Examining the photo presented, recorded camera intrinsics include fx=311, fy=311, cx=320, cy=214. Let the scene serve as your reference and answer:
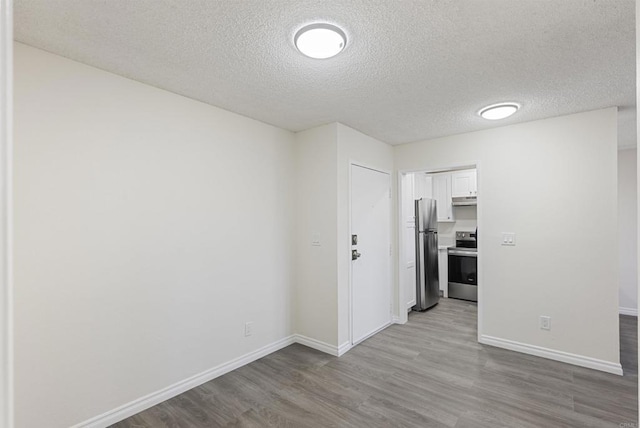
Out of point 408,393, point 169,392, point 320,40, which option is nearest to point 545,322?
point 408,393

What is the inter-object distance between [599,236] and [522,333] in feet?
3.97

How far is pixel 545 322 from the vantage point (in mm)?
3143

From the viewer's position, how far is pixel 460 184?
219 inches

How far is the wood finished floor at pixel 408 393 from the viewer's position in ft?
7.14

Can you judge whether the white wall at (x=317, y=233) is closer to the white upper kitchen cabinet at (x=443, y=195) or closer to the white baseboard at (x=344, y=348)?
the white baseboard at (x=344, y=348)

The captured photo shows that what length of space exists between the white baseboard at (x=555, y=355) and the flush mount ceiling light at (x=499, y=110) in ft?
7.72

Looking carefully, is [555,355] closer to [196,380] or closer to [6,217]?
[196,380]

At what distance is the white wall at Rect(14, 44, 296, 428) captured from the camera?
1.88 metres

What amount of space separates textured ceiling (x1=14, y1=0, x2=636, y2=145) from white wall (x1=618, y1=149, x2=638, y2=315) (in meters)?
2.28

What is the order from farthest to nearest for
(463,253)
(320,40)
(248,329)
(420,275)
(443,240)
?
(443,240) < (463,253) < (420,275) < (248,329) < (320,40)

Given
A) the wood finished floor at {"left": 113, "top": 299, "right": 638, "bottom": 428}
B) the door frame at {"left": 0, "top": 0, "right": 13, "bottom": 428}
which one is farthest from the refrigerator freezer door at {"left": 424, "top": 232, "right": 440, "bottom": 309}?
the door frame at {"left": 0, "top": 0, "right": 13, "bottom": 428}

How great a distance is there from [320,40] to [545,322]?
338 centimetres

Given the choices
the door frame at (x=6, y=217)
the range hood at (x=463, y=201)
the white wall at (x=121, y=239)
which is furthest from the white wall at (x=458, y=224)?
the door frame at (x=6, y=217)

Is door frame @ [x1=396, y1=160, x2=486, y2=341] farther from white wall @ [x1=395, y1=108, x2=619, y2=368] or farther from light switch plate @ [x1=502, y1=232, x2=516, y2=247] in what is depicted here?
light switch plate @ [x1=502, y1=232, x2=516, y2=247]
